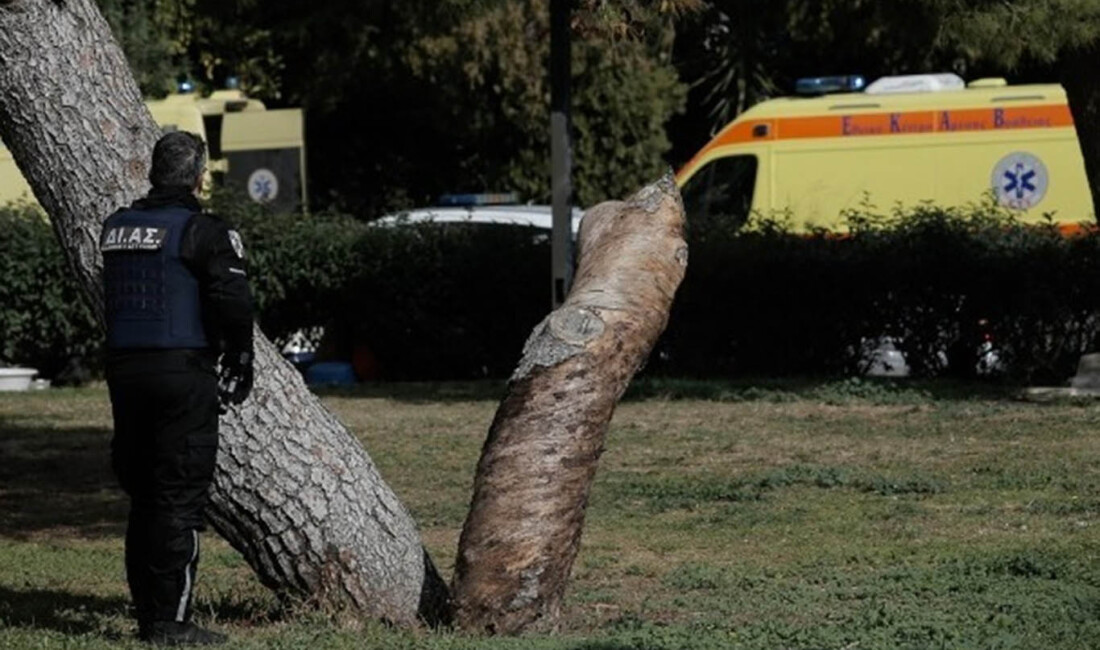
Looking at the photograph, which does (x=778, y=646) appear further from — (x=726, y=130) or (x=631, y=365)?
(x=726, y=130)

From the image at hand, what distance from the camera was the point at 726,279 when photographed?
1881 centimetres

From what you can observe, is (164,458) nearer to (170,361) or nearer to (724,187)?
(170,361)

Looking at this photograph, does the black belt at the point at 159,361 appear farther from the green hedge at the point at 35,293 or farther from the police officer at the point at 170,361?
the green hedge at the point at 35,293

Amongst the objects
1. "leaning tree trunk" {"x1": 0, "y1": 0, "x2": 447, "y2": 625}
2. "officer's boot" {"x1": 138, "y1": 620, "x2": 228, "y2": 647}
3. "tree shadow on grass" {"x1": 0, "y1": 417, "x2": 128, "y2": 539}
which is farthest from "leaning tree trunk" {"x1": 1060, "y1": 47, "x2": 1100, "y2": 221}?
"officer's boot" {"x1": 138, "y1": 620, "x2": 228, "y2": 647}

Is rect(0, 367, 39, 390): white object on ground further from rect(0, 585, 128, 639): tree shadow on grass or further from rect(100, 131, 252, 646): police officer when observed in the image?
rect(100, 131, 252, 646): police officer

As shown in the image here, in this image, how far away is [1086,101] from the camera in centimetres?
1653

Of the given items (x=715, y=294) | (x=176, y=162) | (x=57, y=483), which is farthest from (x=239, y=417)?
(x=715, y=294)

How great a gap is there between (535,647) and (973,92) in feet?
50.1

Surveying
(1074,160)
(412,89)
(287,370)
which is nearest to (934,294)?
(1074,160)

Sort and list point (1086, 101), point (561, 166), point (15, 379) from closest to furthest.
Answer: point (1086, 101), point (561, 166), point (15, 379)

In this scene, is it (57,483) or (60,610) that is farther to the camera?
(57,483)

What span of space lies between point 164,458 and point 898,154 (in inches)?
598

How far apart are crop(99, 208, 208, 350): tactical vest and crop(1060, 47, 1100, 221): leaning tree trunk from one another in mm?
10226

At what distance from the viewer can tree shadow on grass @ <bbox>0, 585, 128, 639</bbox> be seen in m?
8.30
